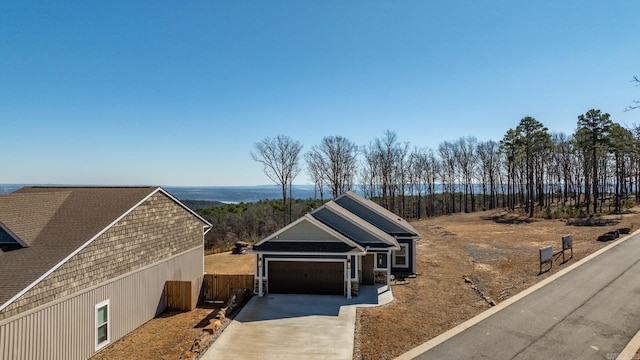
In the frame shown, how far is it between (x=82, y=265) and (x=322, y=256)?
352 inches

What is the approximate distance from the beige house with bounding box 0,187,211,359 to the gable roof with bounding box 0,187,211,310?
0.03 m

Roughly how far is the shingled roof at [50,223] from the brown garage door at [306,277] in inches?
260

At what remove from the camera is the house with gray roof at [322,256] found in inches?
659

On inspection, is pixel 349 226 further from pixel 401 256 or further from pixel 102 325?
pixel 102 325

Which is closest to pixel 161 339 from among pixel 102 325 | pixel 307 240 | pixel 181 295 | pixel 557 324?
pixel 102 325

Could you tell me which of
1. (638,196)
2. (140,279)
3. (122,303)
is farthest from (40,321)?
(638,196)

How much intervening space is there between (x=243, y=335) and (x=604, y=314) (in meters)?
11.9

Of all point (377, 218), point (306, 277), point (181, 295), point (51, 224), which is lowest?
point (181, 295)

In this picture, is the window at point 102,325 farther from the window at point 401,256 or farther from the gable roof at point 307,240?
the window at point 401,256

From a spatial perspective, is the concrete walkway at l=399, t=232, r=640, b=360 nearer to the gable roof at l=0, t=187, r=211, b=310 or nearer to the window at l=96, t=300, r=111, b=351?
the window at l=96, t=300, r=111, b=351

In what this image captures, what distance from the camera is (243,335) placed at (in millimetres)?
12555

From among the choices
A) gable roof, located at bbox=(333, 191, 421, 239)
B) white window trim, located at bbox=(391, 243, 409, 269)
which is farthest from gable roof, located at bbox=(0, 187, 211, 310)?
white window trim, located at bbox=(391, 243, 409, 269)

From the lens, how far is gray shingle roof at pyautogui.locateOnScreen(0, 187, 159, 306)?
1043cm

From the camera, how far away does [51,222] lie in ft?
43.7
